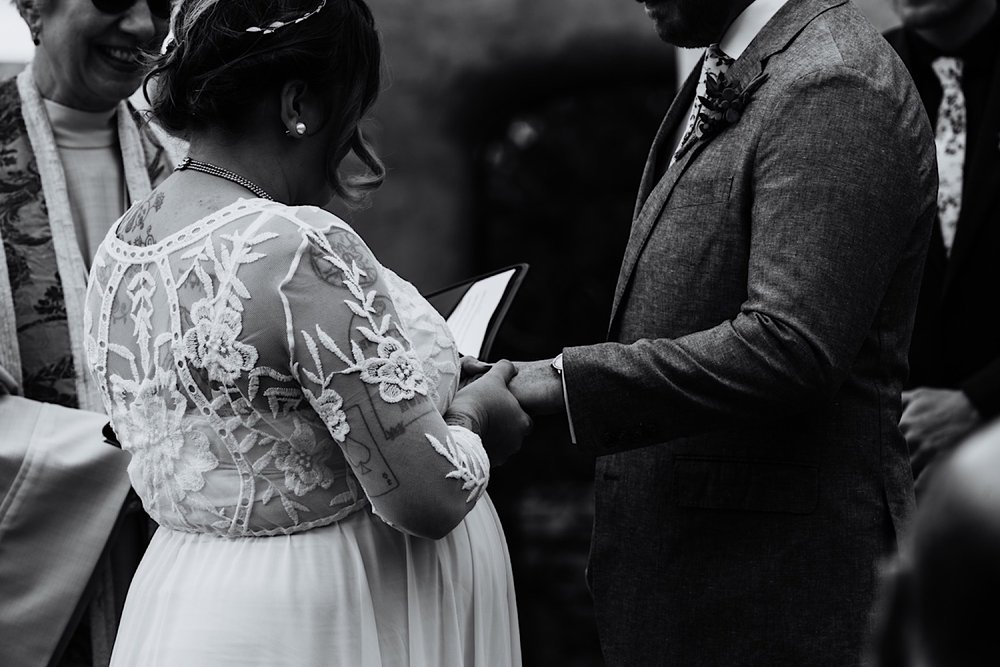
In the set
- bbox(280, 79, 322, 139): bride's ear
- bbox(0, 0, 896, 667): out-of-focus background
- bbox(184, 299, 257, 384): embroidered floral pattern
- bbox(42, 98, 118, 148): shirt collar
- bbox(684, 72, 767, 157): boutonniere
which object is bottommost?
bbox(0, 0, 896, 667): out-of-focus background

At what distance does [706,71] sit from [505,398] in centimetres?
82

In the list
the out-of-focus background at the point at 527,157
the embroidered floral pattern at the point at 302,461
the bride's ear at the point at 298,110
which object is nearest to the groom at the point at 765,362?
the embroidered floral pattern at the point at 302,461

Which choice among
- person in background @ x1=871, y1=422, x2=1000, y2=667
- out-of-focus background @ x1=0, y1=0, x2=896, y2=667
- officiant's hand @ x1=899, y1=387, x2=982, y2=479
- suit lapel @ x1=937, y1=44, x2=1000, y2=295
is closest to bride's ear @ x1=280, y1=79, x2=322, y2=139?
person in background @ x1=871, y1=422, x2=1000, y2=667

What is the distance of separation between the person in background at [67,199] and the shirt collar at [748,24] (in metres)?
1.44

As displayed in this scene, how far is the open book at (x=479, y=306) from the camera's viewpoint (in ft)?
7.65

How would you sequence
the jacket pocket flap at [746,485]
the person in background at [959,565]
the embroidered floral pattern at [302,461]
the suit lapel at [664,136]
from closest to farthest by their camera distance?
the person in background at [959,565] → the embroidered floral pattern at [302,461] → the jacket pocket flap at [746,485] → the suit lapel at [664,136]

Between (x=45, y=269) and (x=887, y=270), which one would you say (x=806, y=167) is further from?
(x=45, y=269)

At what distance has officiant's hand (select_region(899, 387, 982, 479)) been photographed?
3.00 metres

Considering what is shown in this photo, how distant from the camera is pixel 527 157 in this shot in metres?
5.09

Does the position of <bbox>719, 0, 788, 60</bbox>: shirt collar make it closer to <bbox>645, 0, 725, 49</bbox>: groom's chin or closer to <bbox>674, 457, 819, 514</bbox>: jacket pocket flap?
<bbox>645, 0, 725, 49</bbox>: groom's chin

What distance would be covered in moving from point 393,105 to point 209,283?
3.18 m

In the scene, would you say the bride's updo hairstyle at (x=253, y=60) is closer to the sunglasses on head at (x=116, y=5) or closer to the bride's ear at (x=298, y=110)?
the bride's ear at (x=298, y=110)

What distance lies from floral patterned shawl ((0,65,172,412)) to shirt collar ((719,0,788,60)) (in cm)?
135

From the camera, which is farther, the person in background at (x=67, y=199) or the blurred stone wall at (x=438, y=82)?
the blurred stone wall at (x=438, y=82)
